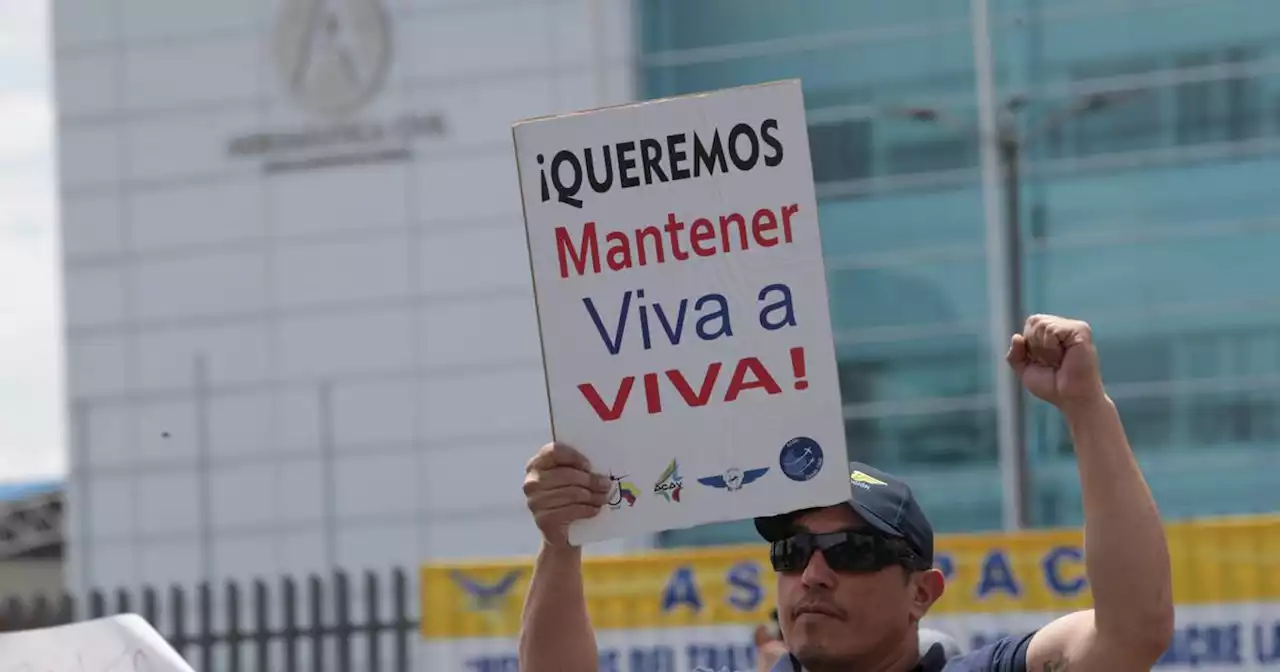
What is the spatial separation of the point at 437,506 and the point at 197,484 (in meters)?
3.34

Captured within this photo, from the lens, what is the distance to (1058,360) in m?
3.29

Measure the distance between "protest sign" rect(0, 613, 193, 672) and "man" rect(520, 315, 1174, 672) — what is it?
0.86 meters

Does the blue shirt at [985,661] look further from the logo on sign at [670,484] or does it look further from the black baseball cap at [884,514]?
the logo on sign at [670,484]

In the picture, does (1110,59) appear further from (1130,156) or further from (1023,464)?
(1023,464)

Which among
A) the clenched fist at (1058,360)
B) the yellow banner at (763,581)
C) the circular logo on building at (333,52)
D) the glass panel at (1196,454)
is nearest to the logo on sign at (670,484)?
the clenched fist at (1058,360)

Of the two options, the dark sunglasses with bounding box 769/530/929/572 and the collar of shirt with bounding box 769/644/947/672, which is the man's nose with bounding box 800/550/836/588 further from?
the collar of shirt with bounding box 769/644/947/672

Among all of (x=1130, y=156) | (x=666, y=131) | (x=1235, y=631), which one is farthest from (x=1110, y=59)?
(x=666, y=131)

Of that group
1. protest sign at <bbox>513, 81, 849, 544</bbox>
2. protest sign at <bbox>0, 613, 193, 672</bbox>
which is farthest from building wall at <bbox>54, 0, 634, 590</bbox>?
protest sign at <bbox>513, 81, 849, 544</bbox>

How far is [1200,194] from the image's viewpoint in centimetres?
2352

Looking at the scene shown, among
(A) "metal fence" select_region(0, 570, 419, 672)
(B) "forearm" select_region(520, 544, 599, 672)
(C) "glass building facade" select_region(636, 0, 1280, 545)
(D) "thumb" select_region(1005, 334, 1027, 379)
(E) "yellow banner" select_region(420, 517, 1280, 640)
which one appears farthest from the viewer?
(C) "glass building facade" select_region(636, 0, 1280, 545)

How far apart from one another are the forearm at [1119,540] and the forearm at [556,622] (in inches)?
31.1

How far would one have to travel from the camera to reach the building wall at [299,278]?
26422mm

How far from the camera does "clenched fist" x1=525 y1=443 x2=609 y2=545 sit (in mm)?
3494

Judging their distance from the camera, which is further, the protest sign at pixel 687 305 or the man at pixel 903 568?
the protest sign at pixel 687 305
